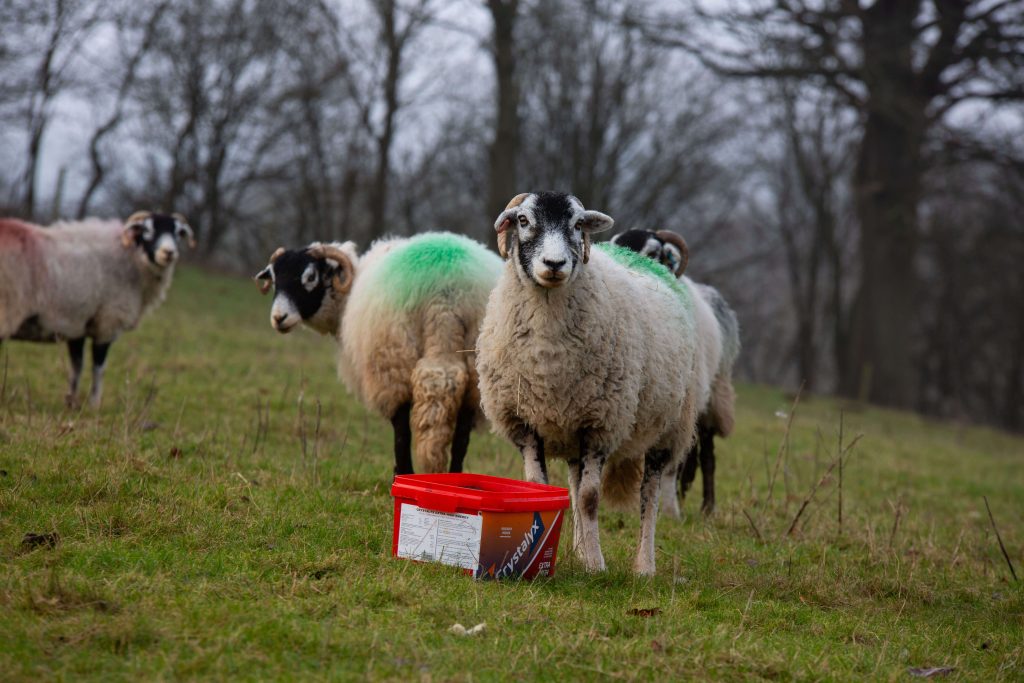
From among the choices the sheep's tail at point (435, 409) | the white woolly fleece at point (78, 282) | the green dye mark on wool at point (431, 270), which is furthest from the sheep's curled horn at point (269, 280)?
the white woolly fleece at point (78, 282)

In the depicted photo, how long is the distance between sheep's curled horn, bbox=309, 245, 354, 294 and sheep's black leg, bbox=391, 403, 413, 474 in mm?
1315

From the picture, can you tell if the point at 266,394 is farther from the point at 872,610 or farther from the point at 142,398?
the point at 872,610

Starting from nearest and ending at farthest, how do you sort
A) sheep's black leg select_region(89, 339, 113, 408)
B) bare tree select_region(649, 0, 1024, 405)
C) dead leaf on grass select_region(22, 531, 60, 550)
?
dead leaf on grass select_region(22, 531, 60, 550)
sheep's black leg select_region(89, 339, 113, 408)
bare tree select_region(649, 0, 1024, 405)

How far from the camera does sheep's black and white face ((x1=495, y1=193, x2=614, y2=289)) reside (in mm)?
4609

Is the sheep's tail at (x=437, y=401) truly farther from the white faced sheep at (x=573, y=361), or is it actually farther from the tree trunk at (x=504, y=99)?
the tree trunk at (x=504, y=99)

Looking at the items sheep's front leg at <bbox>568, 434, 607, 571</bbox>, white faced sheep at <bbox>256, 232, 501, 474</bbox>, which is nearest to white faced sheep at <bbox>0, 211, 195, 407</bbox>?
white faced sheep at <bbox>256, 232, 501, 474</bbox>

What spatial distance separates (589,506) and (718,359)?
244cm

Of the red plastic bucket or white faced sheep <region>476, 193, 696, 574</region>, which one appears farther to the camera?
white faced sheep <region>476, 193, 696, 574</region>

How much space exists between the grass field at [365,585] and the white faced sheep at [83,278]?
1.97 ft

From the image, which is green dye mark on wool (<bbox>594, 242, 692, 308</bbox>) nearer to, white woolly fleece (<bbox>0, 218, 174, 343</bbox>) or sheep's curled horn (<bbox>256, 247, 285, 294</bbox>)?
sheep's curled horn (<bbox>256, 247, 285, 294</bbox>)

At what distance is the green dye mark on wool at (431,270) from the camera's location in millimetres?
6387

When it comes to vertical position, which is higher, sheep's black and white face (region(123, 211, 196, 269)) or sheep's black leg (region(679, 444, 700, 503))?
sheep's black and white face (region(123, 211, 196, 269))

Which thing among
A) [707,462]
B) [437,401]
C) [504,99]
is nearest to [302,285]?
[437,401]

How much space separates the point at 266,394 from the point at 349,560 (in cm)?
594
